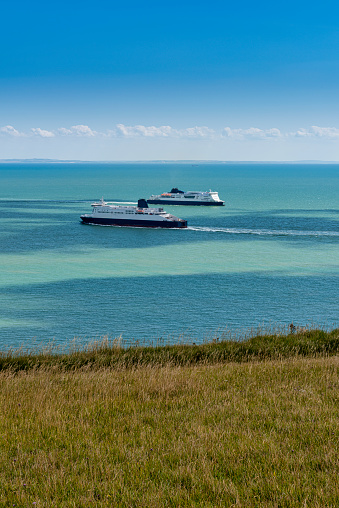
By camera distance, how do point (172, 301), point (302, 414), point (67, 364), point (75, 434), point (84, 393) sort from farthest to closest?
point (172, 301) < point (67, 364) < point (84, 393) < point (302, 414) < point (75, 434)

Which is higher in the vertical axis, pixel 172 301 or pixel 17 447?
pixel 17 447

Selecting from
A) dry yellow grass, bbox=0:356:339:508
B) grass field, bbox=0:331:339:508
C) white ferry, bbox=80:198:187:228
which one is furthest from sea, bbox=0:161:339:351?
dry yellow grass, bbox=0:356:339:508

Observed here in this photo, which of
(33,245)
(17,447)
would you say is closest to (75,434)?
(17,447)

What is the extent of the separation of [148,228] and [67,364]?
87058 millimetres

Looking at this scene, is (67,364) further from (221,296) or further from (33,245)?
(33,245)

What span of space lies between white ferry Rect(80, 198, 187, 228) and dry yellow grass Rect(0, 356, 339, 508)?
89992 mm

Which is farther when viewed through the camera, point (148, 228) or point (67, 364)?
point (148, 228)

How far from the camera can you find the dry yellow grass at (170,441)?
635cm

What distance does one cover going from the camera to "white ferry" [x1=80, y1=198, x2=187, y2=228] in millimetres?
102031

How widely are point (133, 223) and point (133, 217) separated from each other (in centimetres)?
113

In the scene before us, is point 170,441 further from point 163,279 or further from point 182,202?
point 182,202

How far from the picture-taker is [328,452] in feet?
24.4

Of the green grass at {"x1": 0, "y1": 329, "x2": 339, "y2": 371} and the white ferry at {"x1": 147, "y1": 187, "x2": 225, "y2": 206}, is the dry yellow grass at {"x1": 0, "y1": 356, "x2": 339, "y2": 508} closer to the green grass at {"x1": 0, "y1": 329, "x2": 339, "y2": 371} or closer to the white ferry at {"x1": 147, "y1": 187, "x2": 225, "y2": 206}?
the green grass at {"x1": 0, "y1": 329, "x2": 339, "y2": 371}

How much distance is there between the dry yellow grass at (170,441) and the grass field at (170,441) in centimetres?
2
